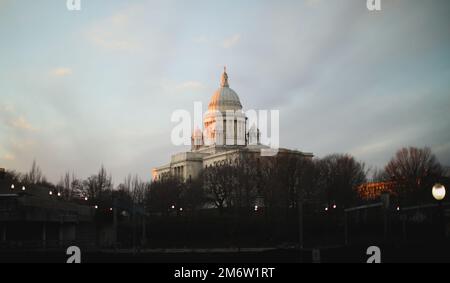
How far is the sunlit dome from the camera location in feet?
513

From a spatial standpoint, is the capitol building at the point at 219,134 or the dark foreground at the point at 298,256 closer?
the dark foreground at the point at 298,256

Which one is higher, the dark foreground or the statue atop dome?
the statue atop dome

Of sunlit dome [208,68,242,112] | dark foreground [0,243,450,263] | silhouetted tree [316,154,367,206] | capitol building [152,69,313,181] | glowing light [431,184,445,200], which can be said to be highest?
sunlit dome [208,68,242,112]

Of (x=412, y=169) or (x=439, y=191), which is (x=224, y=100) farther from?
(x=439, y=191)

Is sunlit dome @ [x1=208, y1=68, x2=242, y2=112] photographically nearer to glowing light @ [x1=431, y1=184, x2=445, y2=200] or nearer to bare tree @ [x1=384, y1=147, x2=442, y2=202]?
bare tree @ [x1=384, y1=147, x2=442, y2=202]

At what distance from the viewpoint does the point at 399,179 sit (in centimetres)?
9400

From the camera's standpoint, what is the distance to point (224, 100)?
156625 millimetres

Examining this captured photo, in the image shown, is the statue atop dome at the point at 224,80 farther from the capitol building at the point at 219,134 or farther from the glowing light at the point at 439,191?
the glowing light at the point at 439,191

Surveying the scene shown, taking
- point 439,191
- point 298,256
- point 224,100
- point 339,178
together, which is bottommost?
point 298,256

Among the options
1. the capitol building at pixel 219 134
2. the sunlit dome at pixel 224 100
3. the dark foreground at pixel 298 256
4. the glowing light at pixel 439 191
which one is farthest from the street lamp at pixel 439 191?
the sunlit dome at pixel 224 100

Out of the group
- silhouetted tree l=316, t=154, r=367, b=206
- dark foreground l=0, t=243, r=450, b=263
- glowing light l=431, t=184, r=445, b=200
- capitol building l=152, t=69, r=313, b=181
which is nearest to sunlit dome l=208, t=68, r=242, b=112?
capitol building l=152, t=69, r=313, b=181

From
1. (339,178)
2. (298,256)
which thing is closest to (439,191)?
(298,256)

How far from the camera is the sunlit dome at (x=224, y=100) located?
15638 centimetres

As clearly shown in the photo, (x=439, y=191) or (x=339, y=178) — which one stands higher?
(x=339, y=178)
